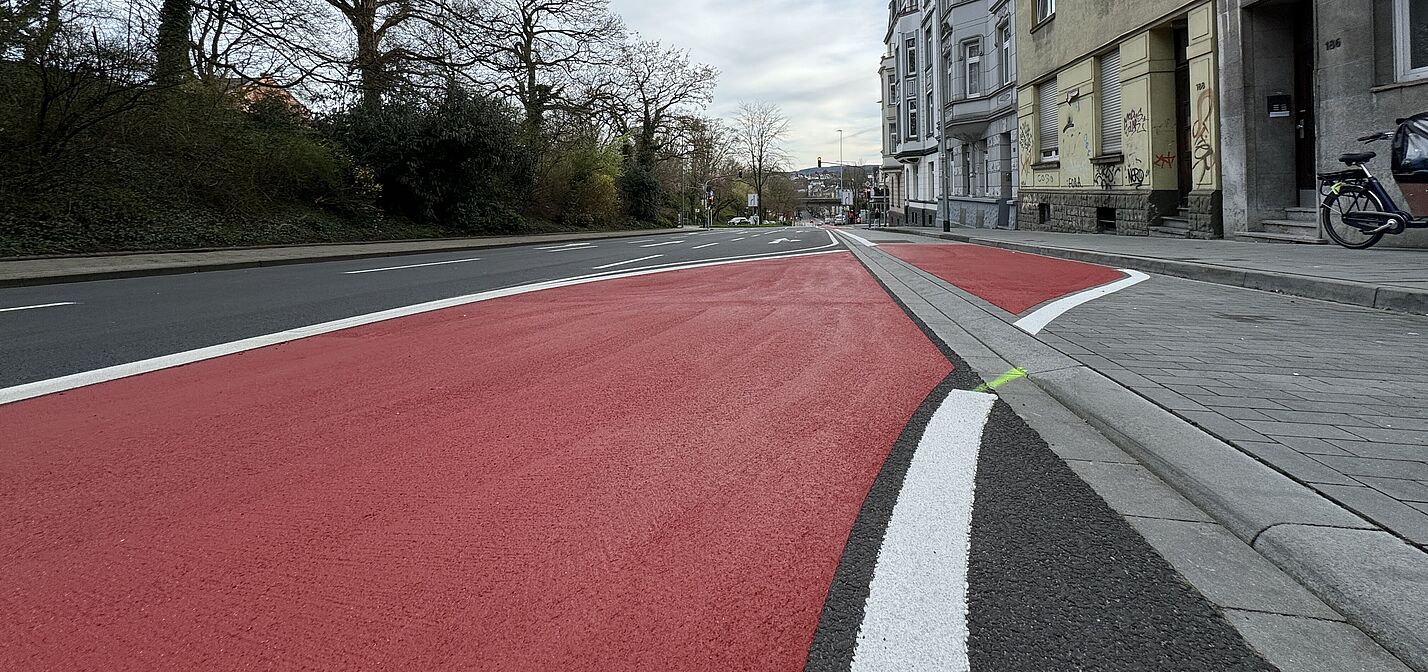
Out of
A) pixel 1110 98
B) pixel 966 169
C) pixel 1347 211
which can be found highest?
pixel 966 169

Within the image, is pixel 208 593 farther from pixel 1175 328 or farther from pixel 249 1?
pixel 249 1

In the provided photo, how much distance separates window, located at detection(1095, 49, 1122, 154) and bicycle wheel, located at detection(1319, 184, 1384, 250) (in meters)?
8.33

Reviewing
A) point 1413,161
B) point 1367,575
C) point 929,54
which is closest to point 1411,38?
point 1413,161

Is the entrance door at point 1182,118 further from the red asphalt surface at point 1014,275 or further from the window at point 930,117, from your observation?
the window at point 930,117

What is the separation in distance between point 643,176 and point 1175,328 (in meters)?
44.4

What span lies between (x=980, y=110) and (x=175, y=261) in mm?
26759

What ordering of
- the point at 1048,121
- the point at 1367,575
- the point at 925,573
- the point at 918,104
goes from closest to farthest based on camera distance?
the point at 1367,575 < the point at 925,573 < the point at 1048,121 < the point at 918,104

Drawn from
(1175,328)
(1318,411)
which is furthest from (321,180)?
(1318,411)

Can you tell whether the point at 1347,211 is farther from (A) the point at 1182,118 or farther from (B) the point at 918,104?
(B) the point at 918,104

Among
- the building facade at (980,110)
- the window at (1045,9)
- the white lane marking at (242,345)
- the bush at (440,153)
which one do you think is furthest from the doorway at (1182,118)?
the bush at (440,153)

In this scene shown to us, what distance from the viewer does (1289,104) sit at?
14.2 meters

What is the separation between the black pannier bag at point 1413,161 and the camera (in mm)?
10781

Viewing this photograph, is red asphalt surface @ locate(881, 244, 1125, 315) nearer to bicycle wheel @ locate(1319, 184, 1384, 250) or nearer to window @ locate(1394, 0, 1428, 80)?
bicycle wheel @ locate(1319, 184, 1384, 250)

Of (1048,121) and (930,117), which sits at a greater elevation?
(930,117)
